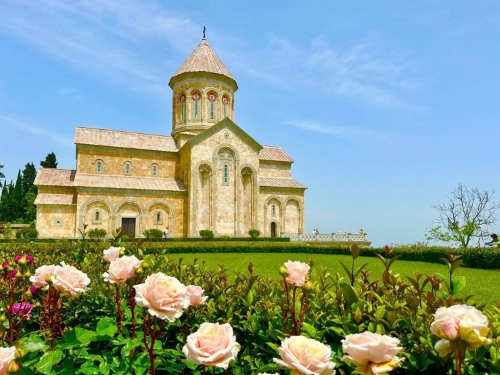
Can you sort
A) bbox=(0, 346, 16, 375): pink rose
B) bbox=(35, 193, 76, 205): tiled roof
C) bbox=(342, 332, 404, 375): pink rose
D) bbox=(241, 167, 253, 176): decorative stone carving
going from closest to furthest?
bbox=(342, 332, 404, 375): pink rose
bbox=(0, 346, 16, 375): pink rose
bbox=(35, 193, 76, 205): tiled roof
bbox=(241, 167, 253, 176): decorative stone carving

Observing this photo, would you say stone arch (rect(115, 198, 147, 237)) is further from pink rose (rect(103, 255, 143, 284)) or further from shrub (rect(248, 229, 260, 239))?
pink rose (rect(103, 255, 143, 284))

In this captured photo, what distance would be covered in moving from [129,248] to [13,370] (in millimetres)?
2522

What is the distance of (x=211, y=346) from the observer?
4.50 ft

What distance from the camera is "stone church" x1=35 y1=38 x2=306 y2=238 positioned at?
958 inches

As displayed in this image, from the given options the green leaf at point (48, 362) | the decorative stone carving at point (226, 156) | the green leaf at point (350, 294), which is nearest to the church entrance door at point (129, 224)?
the decorative stone carving at point (226, 156)

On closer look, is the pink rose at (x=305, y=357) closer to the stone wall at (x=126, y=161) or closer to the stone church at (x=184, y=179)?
the stone church at (x=184, y=179)

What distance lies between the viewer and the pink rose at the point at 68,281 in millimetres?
2145

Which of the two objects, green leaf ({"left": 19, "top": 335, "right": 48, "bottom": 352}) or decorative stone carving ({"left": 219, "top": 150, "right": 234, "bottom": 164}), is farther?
decorative stone carving ({"left": 219, "top": 150, "right": 234, "bottom": 164})

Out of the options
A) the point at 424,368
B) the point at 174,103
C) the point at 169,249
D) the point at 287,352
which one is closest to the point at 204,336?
the point at 287,352

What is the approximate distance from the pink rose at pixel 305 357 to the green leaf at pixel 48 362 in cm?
137

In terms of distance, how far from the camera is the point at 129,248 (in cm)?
382

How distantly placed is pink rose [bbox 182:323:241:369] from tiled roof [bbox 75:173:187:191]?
24.9 m

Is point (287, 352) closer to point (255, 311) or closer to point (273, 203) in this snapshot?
point (255, 311)

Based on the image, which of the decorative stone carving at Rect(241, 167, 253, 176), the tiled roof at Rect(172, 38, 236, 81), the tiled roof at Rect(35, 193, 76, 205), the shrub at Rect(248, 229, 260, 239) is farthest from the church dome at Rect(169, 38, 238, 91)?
the shrub at Rect(248, 229, 260, 239)
